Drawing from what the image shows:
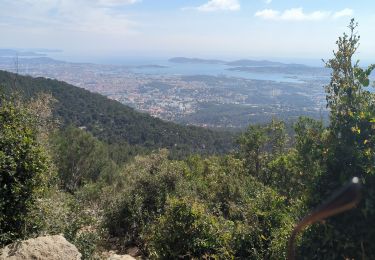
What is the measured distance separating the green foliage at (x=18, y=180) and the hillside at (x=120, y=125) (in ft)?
169

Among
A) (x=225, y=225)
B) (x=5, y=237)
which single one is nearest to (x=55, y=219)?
(x=5, y=237)

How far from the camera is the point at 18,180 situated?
33.0ft

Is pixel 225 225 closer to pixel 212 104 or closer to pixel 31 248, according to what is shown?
pixel 31 248

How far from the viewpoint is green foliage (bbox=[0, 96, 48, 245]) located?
9.80m

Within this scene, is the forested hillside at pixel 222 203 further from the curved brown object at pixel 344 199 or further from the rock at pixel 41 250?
the curved brown object at pixel 344 199

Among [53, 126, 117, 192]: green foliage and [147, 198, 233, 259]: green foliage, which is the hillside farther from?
[147, 198, 233, 259]: green foliage

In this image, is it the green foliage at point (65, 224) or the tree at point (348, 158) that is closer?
the tree at point (348, 158)

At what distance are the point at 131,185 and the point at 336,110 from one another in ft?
29.5

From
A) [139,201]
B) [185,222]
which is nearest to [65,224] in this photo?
[139,201]

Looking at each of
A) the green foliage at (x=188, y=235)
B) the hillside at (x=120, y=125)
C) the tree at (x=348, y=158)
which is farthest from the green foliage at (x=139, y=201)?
the hillside at (x=120, y=125)

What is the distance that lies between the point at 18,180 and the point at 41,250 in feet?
7.15

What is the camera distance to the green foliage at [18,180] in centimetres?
980

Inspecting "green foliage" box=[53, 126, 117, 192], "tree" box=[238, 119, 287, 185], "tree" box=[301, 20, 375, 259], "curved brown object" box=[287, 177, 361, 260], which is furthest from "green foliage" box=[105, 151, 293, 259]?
"green foliage" box=[53, 126, 117, 192]

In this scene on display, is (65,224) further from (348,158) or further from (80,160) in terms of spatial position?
(80,160)
